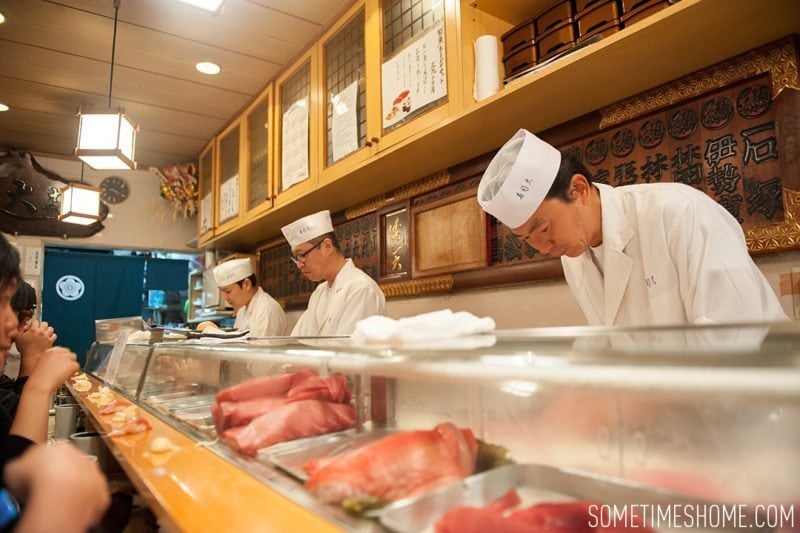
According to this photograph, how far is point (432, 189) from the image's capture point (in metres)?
3.28

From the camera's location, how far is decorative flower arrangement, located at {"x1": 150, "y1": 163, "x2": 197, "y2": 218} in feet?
21.4

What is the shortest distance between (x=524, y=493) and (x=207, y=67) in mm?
4374

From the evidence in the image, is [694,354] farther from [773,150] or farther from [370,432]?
[773,150]

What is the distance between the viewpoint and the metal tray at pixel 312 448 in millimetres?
1261

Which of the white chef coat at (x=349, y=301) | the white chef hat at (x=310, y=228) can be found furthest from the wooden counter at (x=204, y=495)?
the white chef hat at (x=310, y=228)

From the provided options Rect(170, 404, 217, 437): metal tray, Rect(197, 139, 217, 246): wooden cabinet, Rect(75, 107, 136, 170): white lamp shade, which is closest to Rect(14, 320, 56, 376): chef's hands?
Rect(75, 107, 136, 170): white lamp shade

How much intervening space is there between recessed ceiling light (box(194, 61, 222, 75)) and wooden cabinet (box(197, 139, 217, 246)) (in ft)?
4.96

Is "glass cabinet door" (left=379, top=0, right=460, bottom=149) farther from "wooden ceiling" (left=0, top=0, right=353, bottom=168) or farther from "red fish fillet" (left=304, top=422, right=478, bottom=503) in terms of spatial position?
"red fish fillet" (left=304, top=422, right=478, bottom=503)

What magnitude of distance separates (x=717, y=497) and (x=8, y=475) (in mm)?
1161

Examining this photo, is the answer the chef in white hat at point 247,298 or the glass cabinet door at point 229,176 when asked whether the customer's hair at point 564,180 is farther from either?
the glass cabinet door at point 229,176

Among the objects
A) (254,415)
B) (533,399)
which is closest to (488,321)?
(533,399)

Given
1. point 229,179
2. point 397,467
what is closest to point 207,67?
point 229,179

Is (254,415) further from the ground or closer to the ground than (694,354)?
closer to the ground

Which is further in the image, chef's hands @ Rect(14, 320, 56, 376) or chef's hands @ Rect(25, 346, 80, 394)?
chef's hands @ Rect(14, 320, 56, 376)
